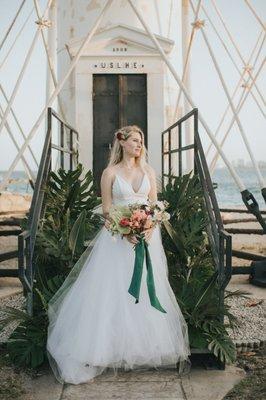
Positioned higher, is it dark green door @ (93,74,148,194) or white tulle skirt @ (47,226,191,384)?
dark green door @ (93,74,148,194)

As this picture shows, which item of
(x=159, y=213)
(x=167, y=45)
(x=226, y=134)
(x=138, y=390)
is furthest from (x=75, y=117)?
(x=138, y=390)

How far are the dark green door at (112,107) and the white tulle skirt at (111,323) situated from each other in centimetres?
500

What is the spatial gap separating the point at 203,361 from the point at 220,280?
703mm

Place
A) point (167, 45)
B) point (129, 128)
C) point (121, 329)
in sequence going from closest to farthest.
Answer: point (121, 329) < point (129, 128) < point (167, 45)

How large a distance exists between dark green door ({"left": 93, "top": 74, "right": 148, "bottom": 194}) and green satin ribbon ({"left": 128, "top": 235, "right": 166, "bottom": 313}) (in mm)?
5090

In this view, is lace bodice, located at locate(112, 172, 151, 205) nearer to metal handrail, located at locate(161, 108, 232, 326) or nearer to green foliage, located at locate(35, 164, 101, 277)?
green foliage, located at locate(35, 164, 101, 277)

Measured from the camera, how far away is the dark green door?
9.14 m

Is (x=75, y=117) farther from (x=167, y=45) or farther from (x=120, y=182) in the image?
(x=120, y=182)

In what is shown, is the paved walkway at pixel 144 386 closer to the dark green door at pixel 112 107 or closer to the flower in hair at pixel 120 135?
the flower in hair at pixel 120 135

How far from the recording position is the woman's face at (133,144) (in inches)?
176

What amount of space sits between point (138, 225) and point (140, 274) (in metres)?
0.39

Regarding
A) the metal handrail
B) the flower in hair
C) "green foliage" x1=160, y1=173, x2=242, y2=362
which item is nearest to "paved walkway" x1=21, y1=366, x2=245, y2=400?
"green foliage" x1=160, y1=173, x2=242, y2=362

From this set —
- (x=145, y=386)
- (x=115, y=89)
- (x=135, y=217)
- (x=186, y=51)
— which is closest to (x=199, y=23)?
(x=186, y=51)

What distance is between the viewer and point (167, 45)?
9.16 meters
